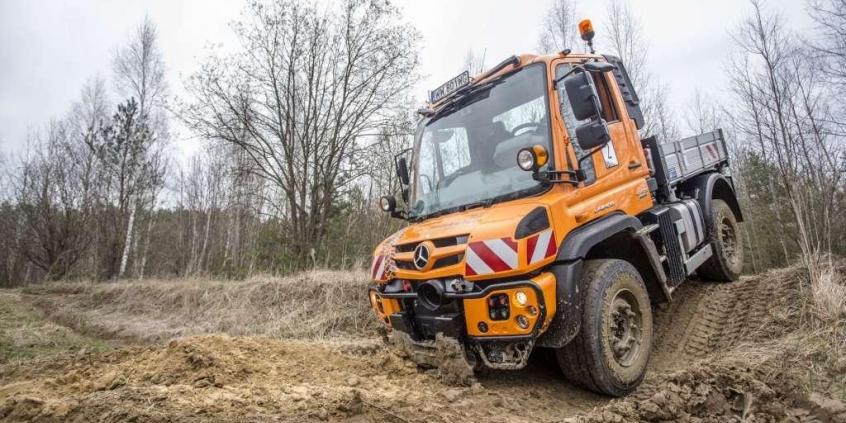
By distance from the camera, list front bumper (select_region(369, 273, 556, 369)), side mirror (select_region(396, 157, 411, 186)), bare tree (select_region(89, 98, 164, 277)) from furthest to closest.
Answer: bare tree (select_region(89, 98, 164, 277))
side mirror (select_region(396, 157, 411, 186))
front bumper (select_region(369, 273, 556, 369))

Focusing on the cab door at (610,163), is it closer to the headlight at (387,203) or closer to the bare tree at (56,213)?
the headlight at (387,203)

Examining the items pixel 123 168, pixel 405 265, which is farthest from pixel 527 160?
pixel 123 168

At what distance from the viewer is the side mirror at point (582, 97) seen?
3123mm

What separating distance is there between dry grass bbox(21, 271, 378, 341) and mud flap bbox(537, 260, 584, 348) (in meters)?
4.12

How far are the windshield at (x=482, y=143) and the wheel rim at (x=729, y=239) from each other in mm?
4013

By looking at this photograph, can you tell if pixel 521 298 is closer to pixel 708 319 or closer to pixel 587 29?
pixel 587 29

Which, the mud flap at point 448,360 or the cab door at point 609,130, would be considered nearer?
the mud flap at point 448,360

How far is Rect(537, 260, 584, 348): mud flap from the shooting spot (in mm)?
2748

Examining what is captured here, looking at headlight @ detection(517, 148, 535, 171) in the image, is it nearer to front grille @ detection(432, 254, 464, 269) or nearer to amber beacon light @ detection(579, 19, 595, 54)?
front grille @ detection(432, 254, 464, 269)

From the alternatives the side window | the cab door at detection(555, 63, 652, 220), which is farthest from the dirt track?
the side window

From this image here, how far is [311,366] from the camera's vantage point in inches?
139

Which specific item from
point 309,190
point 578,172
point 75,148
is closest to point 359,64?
point 309,190

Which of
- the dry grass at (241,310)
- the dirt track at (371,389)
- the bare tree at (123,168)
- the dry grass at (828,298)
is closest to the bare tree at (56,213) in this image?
the bare tree at (123,168)

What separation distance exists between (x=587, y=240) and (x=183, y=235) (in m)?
33.4
